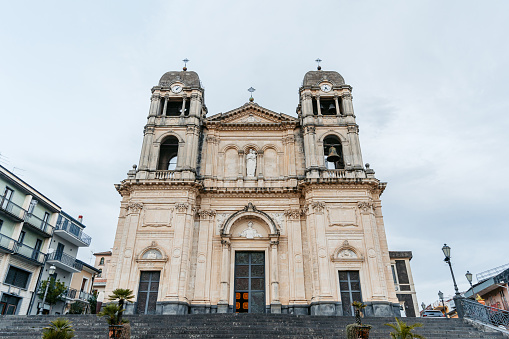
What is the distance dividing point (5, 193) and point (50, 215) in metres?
5.10

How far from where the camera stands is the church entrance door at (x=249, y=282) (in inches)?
803

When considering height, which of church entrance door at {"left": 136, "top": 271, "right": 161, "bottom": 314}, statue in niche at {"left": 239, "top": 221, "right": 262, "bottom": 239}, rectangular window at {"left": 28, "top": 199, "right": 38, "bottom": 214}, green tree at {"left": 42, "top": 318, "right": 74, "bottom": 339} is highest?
rectangular window at {"left": 28, "top": 199, "right": 38, "bottom": 214}

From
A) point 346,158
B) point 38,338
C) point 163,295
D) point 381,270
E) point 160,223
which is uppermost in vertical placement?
point 346,158

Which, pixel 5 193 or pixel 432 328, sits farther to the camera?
pixel 5 193

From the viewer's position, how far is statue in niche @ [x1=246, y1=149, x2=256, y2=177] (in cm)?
2436

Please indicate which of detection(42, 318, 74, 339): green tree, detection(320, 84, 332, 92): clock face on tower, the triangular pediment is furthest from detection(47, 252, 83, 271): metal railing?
Answer: detection(320, 84, 332, 92): clock face on tower

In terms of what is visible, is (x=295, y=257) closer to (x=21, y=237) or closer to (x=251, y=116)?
(x=251, y=116)

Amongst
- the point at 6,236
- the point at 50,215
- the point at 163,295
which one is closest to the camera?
the point at 163,295

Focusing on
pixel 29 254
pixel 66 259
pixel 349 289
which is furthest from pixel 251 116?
pixel 66 259

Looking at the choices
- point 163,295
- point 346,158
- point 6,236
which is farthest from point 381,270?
point 6,236

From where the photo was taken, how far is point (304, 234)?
2203cm

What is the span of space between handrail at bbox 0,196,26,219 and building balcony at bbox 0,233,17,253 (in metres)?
1.57

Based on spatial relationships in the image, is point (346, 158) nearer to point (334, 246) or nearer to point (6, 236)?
point (334, 246)

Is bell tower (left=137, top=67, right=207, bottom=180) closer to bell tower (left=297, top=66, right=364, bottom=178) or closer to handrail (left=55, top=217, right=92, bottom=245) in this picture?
bell tower (left=297, top=66, right=364, bottom=178)
